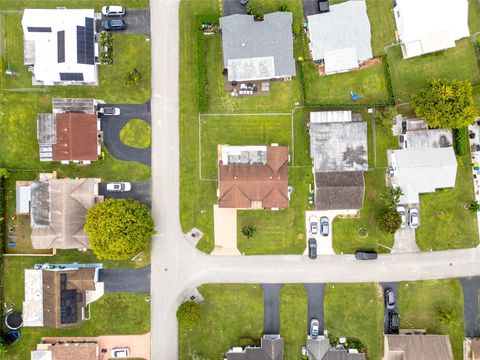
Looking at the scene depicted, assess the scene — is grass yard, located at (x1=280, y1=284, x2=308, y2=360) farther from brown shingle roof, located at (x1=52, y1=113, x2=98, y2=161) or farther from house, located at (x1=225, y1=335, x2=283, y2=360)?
brown shingle roof, located at (x1=52, y1=113, x2=98, y2=161)

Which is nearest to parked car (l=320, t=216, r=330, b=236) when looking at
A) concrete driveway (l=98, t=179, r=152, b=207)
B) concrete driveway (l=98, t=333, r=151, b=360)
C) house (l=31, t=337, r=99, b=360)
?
concrete driveway (l=98, t=179, r=152, b=207)

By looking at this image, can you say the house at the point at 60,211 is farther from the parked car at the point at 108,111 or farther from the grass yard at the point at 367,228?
the grass yard at the point at 367,228

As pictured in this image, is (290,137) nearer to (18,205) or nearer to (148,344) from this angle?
(148,344)

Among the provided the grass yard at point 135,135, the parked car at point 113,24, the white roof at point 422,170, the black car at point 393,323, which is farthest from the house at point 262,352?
the parked car at point 113,24

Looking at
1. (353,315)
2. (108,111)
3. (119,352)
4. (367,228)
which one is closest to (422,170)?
(367,228)

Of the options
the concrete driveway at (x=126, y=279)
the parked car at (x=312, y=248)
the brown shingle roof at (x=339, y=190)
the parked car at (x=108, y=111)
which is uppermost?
the parked car at (x=108, y=111)

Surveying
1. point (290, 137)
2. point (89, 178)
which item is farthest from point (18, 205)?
point (290, 137)

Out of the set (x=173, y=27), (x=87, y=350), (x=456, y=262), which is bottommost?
(x=87, y=350)
